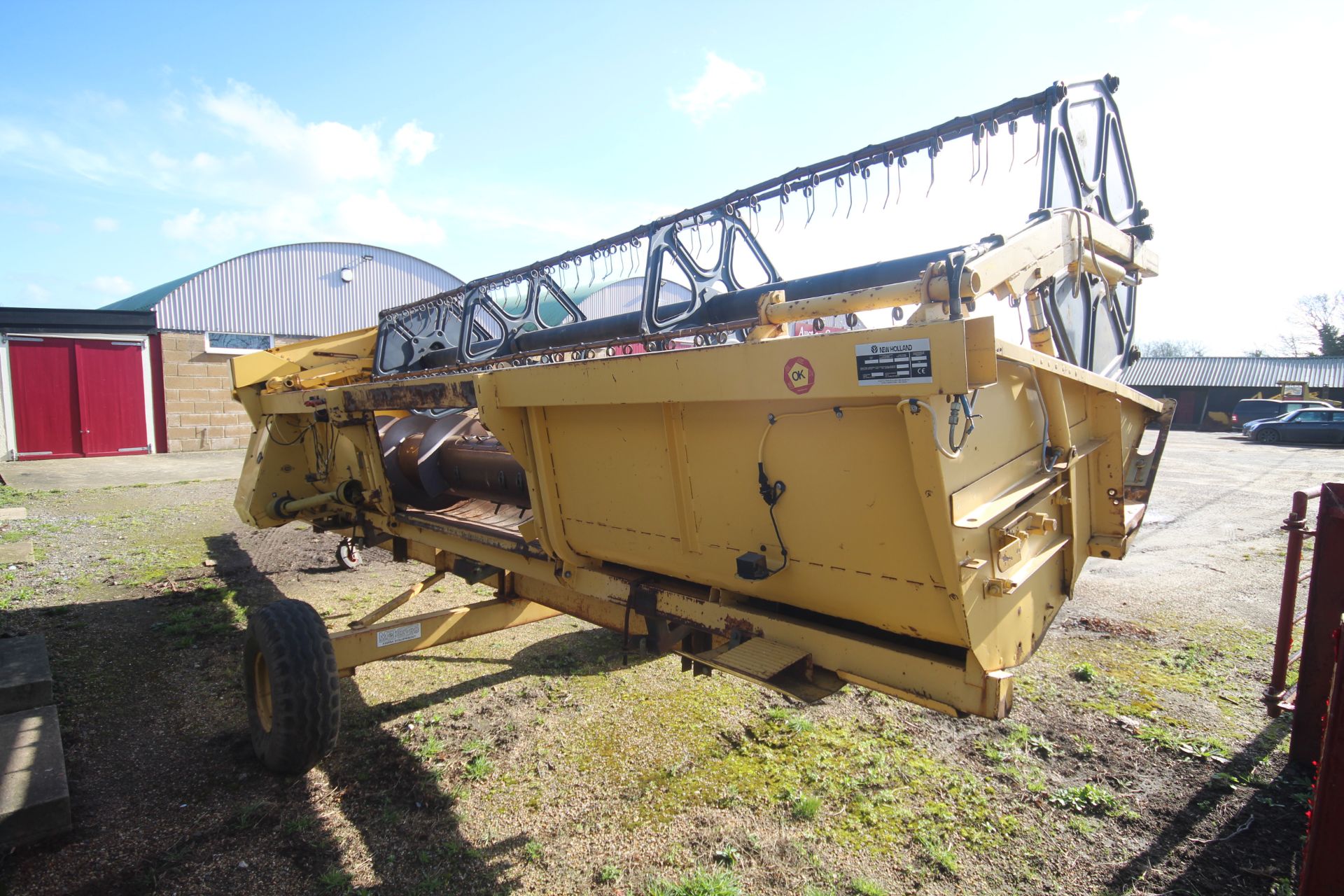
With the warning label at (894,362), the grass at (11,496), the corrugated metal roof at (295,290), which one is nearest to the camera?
the warning label at (894,362)

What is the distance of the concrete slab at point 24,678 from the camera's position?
11.6 feet

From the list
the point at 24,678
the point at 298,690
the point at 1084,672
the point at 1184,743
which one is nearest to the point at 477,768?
the point at 298,690

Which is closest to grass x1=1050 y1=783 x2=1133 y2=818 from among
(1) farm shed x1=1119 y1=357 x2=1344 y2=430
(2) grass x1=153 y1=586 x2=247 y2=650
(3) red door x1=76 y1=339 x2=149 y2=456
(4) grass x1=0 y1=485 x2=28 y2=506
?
(2) grass x1=153 y1=586 x2=247 y2=650

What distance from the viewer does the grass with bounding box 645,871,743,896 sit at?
245cm

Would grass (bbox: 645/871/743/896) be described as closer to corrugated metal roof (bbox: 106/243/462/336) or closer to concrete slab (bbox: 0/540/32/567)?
concrete slab (bbox: 0/540/32/567)

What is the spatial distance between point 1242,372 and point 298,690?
3951 cm

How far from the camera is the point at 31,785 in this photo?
2.80 metres

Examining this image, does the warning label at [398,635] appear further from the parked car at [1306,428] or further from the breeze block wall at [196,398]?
the parked car at [1306,428]

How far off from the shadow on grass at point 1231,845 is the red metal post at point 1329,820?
0.51 meters

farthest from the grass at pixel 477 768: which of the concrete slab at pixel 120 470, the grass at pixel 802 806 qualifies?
the concrete slab at pixel 120 470

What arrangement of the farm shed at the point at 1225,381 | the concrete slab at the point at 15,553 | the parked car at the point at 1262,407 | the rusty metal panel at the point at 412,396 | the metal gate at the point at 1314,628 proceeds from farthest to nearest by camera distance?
the farm shed at the point at 1225,381 < the parked car at the point at 1262,407 < the concrete slab at the point at 15,553 < the metal gate at the point at 1314,628 < the rusty metal panel at the point at 412,396

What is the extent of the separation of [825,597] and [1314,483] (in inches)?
577

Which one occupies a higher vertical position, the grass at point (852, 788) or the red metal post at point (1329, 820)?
the red metal post at point (1329, 820)

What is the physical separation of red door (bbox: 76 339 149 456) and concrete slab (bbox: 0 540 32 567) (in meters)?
10.3
